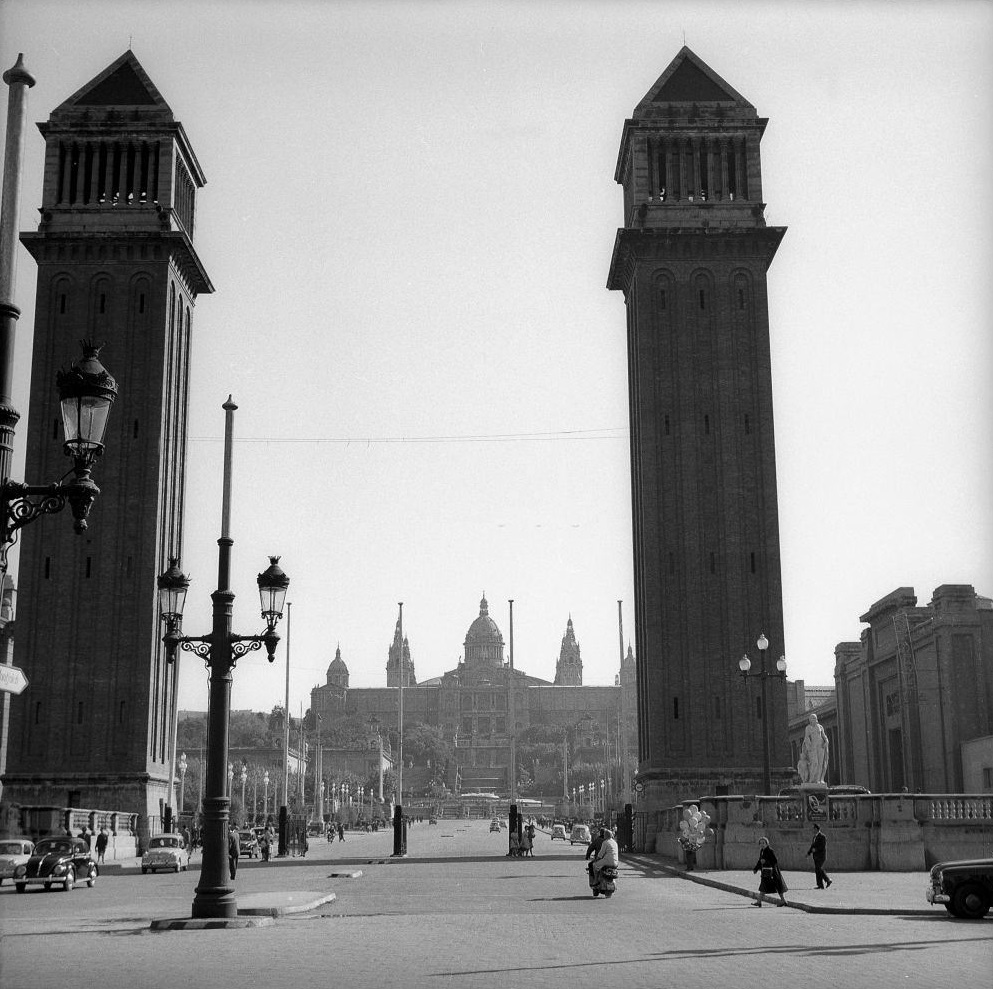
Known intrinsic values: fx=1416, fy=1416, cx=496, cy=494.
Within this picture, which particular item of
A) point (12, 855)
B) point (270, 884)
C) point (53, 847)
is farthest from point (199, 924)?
point (53, 847)

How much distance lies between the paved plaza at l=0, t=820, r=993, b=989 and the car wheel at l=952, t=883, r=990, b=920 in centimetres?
34

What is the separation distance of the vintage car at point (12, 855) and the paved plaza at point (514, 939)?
83.3 inches

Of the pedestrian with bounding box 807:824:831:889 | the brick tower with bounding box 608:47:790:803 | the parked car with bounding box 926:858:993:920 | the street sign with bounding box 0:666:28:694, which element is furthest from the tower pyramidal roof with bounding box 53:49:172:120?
the street sign with bounding box 0:666:28:694

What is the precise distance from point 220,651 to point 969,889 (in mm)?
13508

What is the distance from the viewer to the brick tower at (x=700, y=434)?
66.1 m

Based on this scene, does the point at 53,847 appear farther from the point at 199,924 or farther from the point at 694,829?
the point at 199,924

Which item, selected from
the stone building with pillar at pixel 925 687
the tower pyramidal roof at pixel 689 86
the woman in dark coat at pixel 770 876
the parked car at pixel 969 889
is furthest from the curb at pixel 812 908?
the tower pyramidal roof at pixel 689 86

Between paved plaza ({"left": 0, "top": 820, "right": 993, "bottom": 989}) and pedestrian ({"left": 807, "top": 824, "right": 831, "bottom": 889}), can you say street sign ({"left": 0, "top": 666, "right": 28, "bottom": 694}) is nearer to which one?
paved plaza ({"left": 0, "top": 820, "right": 993, "bottom": 989})

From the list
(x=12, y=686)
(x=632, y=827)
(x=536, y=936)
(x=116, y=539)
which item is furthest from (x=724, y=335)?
(x=12, y=686)

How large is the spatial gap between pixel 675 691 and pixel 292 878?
1116 inches

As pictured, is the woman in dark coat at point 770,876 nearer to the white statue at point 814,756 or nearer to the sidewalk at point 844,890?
the sidewalk at point 844,890

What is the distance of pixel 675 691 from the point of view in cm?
6644

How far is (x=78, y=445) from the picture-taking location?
12.8 meters

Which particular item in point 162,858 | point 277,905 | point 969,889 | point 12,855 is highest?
point 969,889
